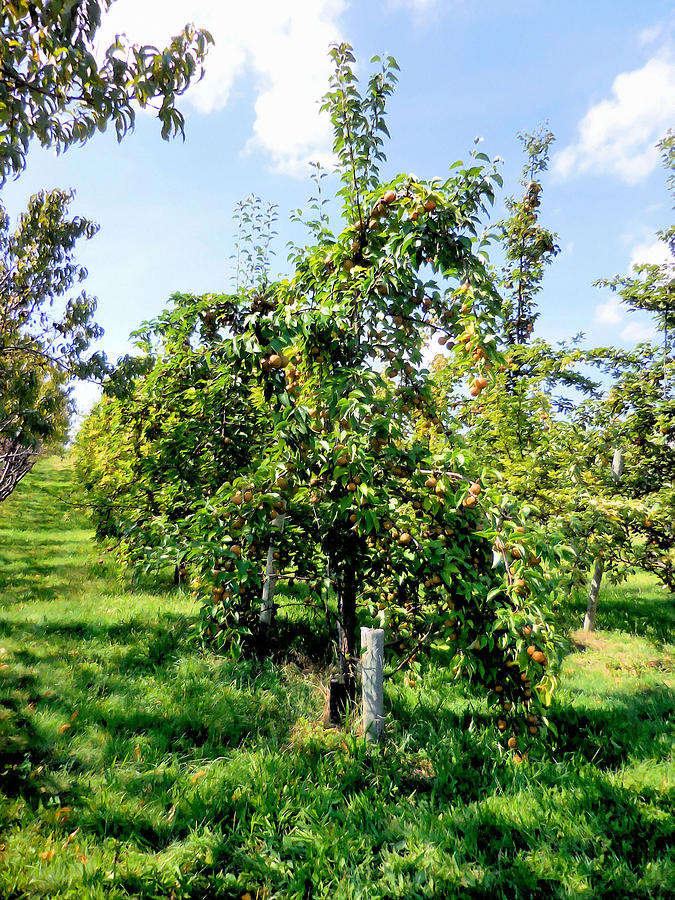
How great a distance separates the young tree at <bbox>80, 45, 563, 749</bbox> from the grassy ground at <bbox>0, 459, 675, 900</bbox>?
583mm

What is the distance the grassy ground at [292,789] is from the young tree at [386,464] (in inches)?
22.9

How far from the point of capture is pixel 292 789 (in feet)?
9.87

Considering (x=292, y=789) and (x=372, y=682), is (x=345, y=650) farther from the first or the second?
(x=292, y=789)

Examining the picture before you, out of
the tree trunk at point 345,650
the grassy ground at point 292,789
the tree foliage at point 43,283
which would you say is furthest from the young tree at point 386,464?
the tree foliage at point 43,283

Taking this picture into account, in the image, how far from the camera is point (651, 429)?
21.3 feet

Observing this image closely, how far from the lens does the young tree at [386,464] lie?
301 cm

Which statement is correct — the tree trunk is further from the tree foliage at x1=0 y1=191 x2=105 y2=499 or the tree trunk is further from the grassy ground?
the tree foliage at x1=0 y1=191 x2=105 y2=499

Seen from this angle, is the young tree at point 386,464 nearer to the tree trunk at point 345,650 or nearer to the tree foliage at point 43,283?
the tree trunk at point 345,650

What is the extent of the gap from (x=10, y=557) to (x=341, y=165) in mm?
11023

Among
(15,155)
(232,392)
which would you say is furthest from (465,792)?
(15,155)

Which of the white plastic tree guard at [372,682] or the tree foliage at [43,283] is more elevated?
the tree foliage at [43,283]

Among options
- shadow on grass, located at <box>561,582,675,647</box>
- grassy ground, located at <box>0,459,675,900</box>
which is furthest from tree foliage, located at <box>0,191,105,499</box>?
shadow on grass, located at <box>561,582,675,647</box>

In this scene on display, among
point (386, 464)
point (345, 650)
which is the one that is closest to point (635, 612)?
point (345, 650)

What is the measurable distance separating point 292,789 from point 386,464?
85.3 inches
